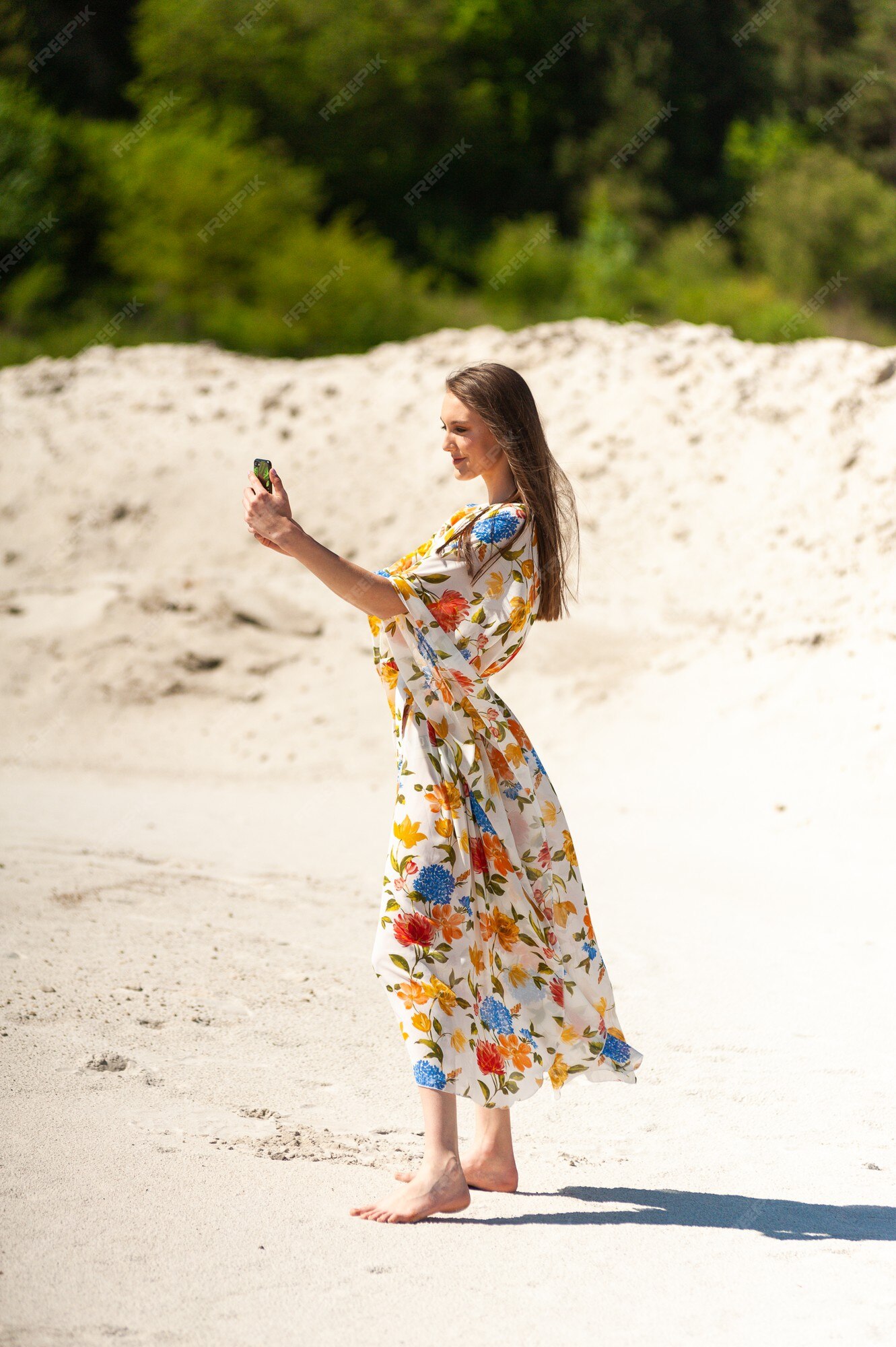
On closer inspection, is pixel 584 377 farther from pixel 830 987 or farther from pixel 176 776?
pixel 830 987

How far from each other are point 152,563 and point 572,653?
155 inches

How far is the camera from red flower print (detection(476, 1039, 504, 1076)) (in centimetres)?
246

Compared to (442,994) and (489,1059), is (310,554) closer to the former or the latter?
(442,994)

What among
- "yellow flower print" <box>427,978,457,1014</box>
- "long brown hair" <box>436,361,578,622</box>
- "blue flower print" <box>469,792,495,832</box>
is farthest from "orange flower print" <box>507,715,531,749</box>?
"yellow flower print" <box>427,978,457,1014</box>

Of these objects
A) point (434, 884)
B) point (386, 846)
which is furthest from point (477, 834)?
point (386, 846)

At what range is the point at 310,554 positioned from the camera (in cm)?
230

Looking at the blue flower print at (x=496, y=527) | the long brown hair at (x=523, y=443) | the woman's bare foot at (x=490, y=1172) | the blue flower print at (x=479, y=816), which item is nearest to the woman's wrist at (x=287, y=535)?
the blue flower print at (x=496, y=527)

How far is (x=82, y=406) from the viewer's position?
12.8 metres

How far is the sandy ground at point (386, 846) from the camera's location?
2254mm

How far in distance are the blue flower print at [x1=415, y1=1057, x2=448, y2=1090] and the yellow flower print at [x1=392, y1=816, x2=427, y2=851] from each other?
398 mm

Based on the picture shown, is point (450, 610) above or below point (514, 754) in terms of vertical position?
above

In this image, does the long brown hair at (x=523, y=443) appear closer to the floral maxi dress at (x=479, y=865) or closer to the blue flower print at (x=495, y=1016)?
the floral maxi dress at (x=479, y=865)

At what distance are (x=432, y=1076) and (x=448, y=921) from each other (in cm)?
29

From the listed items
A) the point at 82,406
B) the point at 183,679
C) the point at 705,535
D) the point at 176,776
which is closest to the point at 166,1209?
the point at 176,776
